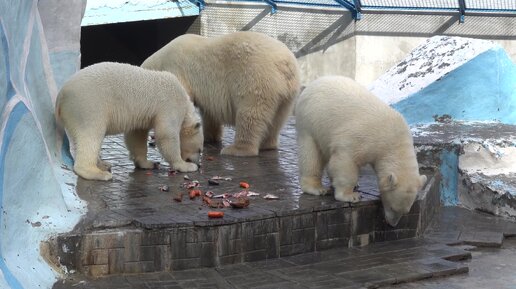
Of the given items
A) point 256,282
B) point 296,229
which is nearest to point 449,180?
point 296,229

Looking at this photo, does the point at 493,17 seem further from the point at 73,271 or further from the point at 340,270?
the point at 73,271

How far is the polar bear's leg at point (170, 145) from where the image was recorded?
22.3 ft

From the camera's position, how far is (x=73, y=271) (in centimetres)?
487

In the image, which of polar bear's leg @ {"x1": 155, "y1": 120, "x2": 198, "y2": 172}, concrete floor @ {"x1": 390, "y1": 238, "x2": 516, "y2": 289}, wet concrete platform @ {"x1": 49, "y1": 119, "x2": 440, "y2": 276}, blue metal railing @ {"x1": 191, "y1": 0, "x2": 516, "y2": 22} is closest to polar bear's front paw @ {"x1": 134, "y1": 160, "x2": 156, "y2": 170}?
wet concrete platform @ {"x1": 49, "y1": 119, "x2": 440, "y2": 276}

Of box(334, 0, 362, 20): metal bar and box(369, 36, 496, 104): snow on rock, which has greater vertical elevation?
box(334, 0, 362, 20): metal bar

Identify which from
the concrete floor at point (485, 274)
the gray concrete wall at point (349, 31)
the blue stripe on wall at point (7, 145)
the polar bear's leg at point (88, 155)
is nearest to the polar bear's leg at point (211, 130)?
the polar bear's leg at point (88, 155)

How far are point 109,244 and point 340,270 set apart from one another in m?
1.62

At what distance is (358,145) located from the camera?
5.77 meters

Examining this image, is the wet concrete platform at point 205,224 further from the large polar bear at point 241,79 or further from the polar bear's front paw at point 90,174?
the large polar bear at point 241,79

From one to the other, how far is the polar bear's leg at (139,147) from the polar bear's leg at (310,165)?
1.71 metres

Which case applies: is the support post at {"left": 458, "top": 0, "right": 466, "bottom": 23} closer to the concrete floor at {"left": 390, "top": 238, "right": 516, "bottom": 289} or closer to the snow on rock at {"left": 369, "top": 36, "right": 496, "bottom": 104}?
the snow on rock at {"left": 369, "top": 36, "right": 496, "bottom": 104}

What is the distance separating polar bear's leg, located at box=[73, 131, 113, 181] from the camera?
629 centimetres

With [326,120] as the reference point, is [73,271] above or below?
below

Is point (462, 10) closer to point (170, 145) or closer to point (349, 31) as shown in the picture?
point (349, 31)
